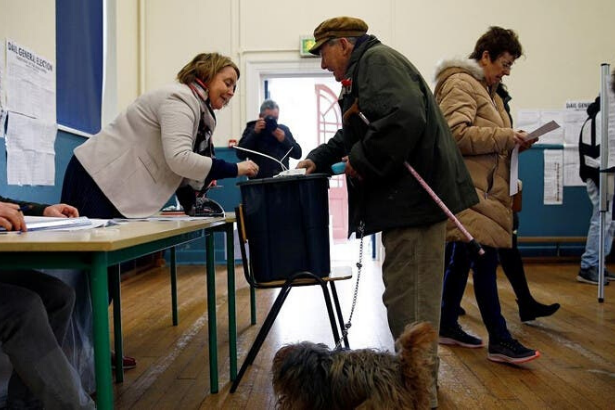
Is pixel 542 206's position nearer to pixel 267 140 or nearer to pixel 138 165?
pixel 267 140

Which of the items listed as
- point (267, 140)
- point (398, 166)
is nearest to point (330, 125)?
point (267, 140)

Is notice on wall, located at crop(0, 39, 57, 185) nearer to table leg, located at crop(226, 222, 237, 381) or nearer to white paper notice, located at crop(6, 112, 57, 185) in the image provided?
white paper notice, located at crop(6, 112, 57, 185)

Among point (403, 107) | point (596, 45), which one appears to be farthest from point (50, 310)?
point (596, 45)

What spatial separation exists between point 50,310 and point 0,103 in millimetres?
1681

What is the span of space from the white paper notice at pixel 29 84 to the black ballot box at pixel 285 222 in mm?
1713

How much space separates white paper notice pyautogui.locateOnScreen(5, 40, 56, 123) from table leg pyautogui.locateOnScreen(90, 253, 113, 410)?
6.98 ft

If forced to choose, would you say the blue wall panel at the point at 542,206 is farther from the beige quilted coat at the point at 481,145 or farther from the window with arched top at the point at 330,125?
the beige quilted coat at the point at 481,145

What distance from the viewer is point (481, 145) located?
6.68 feet

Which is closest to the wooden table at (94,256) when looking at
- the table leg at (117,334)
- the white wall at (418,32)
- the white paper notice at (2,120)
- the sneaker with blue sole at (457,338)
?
the table leg at (117,334)

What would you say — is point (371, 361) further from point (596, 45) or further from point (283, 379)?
point (596, 45)

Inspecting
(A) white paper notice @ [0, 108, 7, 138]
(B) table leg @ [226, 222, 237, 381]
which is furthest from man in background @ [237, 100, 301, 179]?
(B) table leg @ [226, 222, 237, 381]

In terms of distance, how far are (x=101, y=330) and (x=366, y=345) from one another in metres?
1.59

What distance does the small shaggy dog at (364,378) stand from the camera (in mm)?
1122

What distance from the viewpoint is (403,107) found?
138 centimetres
